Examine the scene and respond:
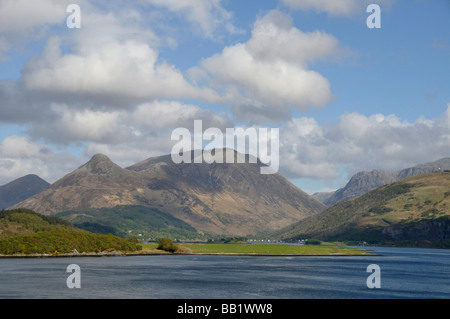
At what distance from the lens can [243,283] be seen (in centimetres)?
15362

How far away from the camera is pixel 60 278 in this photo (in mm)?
158625
